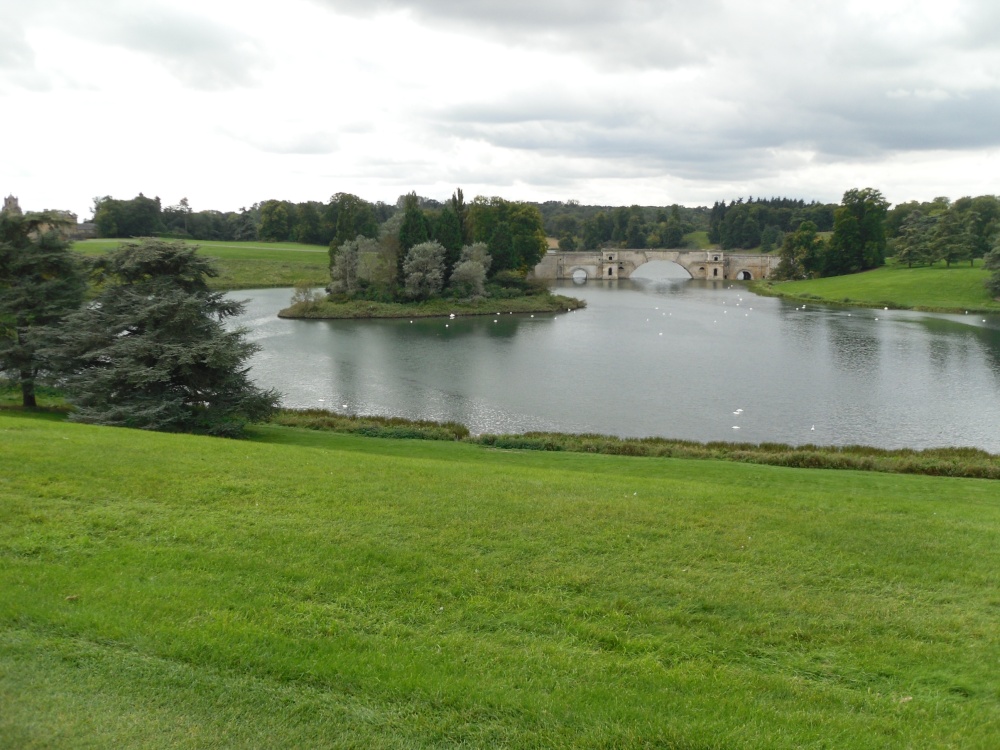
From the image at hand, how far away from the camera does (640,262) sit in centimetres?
12681

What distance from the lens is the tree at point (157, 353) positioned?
20.8 meters

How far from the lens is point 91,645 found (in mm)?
6645

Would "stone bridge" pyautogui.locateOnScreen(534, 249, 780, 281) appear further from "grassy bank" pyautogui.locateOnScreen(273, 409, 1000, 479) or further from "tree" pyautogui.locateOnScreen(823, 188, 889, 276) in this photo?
"grassy bank" pyautogui.locateOnScreen(273, 409, 1000, 479)

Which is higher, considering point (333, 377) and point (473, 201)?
point (473, 201)

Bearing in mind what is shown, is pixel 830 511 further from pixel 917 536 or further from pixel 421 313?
pixel 421 313

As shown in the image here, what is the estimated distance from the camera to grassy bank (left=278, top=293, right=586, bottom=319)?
6569 cm

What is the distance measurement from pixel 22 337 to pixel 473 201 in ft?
217

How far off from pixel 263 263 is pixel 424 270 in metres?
40.7

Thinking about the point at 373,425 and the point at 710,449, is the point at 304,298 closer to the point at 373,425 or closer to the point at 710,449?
the point at 373,425

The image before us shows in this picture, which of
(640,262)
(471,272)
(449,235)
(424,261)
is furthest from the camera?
(640,262)

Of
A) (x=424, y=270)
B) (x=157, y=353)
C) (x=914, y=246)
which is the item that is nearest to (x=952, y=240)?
(x=914, y=246)

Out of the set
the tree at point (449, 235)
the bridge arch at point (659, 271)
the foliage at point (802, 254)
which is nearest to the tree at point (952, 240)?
the foliage at point (802, 254)

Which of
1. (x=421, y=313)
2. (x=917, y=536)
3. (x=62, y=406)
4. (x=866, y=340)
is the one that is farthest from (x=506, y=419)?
(x=421, y=313)

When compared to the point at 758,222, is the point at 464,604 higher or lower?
lower
